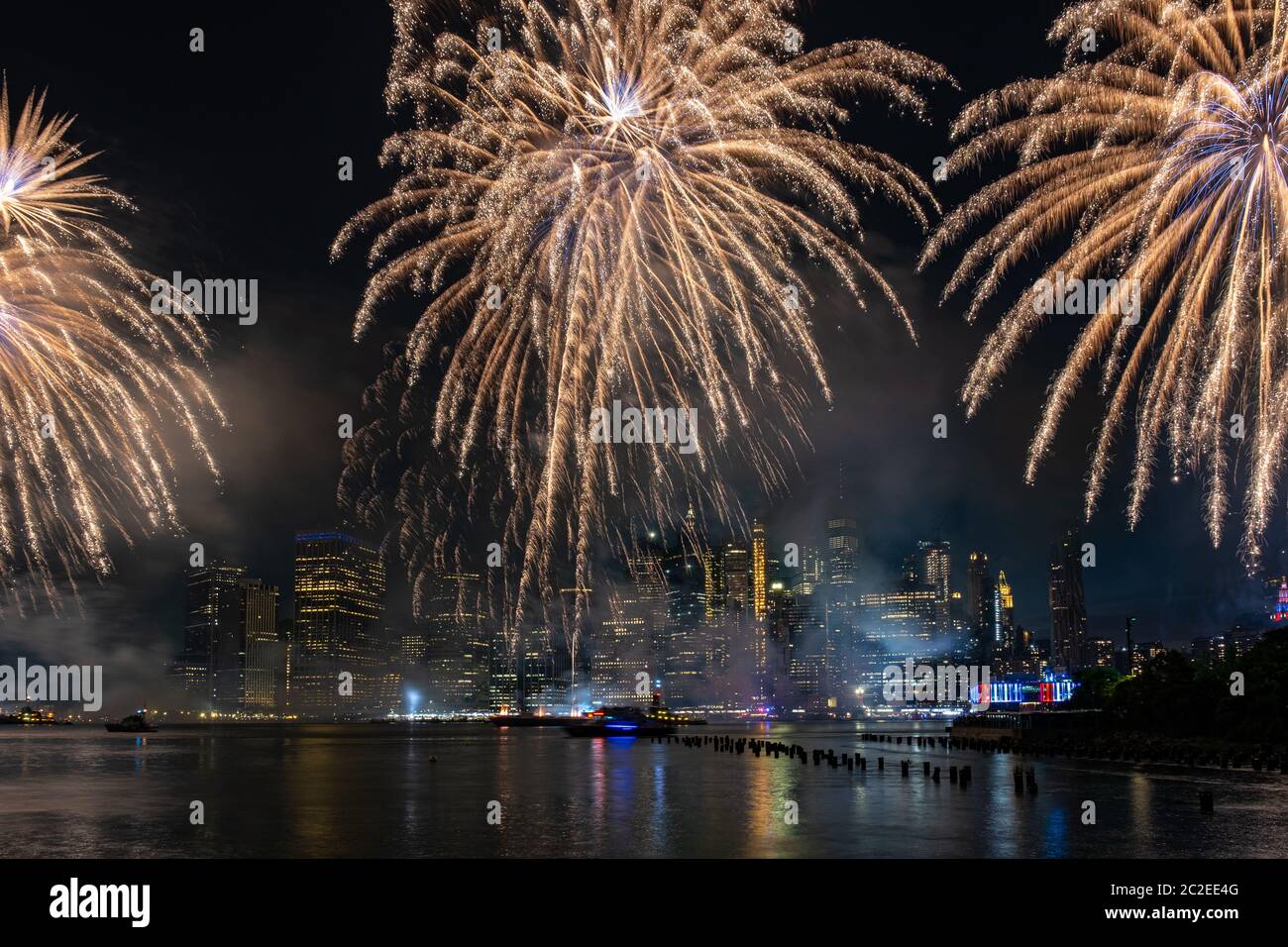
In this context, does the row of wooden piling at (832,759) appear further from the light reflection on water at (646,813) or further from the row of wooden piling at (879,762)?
the light reflection on water at (646,813)

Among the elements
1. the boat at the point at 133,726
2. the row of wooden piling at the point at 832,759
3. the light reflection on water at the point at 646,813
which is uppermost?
the light reflection on water at the point at 646,813

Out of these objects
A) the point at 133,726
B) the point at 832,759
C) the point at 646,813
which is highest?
the point at 646,813

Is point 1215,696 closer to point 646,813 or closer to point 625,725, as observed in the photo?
point 646,813

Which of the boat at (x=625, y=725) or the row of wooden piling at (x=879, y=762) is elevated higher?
the row of wooden piling at (x=879, y=762)

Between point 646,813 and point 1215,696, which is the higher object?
point 646,813

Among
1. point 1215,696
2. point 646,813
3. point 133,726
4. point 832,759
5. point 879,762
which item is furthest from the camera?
point 133,726

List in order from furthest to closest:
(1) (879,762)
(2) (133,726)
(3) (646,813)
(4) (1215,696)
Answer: (2) (133,726) < (4) (1215,696) < (1) (879,762) < (3) (646,813)

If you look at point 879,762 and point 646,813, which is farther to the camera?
point 879,762

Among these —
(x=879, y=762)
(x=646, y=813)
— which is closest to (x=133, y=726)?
(x=879, y=762)

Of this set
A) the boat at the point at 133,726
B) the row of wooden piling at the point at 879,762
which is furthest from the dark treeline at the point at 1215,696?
the boat at the point at 133,726
